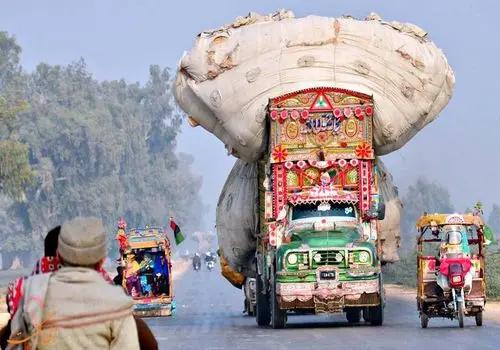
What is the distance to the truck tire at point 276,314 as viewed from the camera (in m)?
25.7

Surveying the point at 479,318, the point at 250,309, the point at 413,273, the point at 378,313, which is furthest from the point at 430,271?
the point at 413,273

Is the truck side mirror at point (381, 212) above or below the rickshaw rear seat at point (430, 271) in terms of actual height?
above

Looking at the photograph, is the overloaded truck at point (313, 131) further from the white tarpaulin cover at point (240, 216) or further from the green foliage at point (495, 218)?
the green foliage at point (495, 218)

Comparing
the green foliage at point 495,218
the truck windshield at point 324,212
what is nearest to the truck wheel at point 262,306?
the truck windshield at point 324,212

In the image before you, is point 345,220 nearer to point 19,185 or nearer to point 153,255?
point 153,255

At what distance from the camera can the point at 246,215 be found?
29047 millimetres

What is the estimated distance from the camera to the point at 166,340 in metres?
23.5

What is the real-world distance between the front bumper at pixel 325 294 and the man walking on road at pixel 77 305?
18417mm

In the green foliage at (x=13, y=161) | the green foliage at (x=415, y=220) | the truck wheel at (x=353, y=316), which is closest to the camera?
the truck wheel at (x=353, y=316)

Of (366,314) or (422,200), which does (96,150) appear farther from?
(366,314)

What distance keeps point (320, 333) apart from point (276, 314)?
1.87m

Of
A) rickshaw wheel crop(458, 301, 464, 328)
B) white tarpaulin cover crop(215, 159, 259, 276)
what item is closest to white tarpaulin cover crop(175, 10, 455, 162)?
white tarpaulin cover crop(215, 159, 259, 276)

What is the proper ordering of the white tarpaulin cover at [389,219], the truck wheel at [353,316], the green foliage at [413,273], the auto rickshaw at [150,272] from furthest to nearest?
the green foliage at [413,273] → the auto rickshaw at [150,272] → the white tarpaulin cover at [389,219] → the truck wheel at [353,316]

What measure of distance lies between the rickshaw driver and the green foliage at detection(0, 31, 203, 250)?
8597 centimetres
